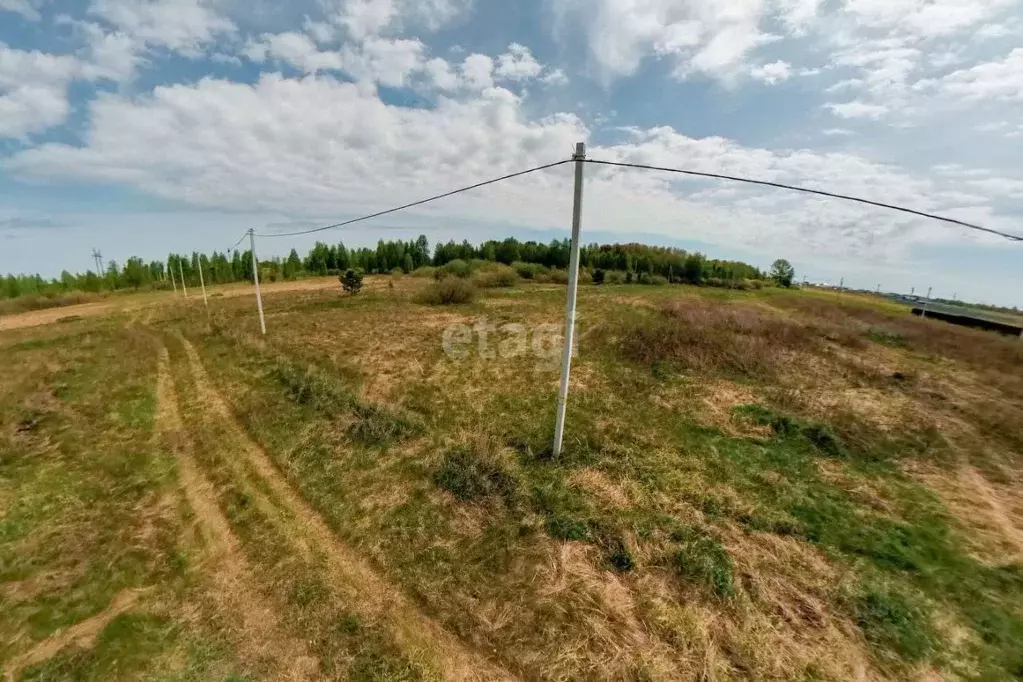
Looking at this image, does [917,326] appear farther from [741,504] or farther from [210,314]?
[210,314]

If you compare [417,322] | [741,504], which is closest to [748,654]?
[741,504]

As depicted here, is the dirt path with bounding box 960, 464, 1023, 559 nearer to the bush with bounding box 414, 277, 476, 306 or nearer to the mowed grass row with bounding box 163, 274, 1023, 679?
the mowed grass row with bounding box 163, 274, 1023, 679

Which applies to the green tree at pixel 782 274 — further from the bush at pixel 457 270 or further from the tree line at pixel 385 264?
the bush at pixel 457 270

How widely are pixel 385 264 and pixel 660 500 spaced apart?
224 ft

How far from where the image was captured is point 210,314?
2422 cm

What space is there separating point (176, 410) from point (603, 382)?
1172cm

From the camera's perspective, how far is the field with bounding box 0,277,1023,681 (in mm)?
4605

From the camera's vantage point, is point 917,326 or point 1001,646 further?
point 917,326

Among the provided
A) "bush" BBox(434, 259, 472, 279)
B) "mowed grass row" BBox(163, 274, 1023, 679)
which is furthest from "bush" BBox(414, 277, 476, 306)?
"bush" BBox(434, 259, 472, 279)

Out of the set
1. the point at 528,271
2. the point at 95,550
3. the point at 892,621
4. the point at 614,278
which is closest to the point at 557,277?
the point at 528,271

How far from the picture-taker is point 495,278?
39.8 meters

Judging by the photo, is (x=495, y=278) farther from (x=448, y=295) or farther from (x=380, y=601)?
(x=380, y=601)

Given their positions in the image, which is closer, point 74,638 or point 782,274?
point 74,638

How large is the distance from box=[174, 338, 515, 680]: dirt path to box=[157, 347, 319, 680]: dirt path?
0.76 metres
